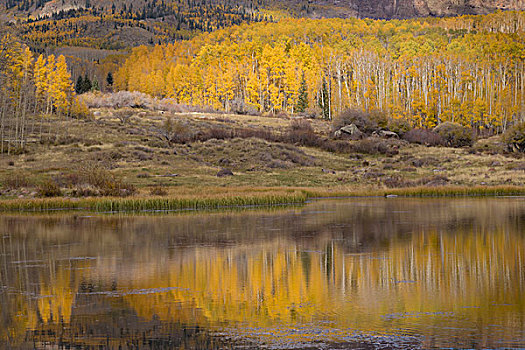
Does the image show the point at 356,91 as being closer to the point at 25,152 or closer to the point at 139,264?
the point at 25,152

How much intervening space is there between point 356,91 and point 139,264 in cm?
10457

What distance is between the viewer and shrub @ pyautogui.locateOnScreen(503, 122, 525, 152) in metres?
73.9

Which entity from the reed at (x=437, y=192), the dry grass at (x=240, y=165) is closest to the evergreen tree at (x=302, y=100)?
the dry grass at (x=240, y=165)

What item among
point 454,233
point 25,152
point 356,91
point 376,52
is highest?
point 376,52

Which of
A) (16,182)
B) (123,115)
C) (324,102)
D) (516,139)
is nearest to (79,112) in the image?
(123,115)

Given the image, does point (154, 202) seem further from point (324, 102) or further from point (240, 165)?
point (324, 102)

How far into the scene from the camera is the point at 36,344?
10727mm

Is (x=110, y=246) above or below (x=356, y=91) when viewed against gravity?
below

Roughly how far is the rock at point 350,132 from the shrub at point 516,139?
1845 cm

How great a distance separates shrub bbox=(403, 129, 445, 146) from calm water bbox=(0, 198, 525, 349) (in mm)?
54040

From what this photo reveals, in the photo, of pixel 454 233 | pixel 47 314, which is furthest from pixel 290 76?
pixel 47 314

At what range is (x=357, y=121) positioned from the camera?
88750 mm

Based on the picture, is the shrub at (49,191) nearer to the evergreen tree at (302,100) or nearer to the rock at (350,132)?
the rock at (350,132)

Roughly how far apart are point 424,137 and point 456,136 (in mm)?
4122
